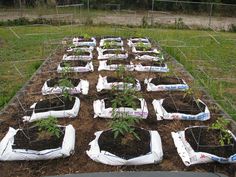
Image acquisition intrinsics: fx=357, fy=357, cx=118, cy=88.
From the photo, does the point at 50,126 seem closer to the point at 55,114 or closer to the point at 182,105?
the point at 55,114

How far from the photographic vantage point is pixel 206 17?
56.9 ft

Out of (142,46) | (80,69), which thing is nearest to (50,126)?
(80,69)

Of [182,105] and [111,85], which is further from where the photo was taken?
[111,85]

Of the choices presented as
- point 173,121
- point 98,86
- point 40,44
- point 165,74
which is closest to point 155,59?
point 165,74

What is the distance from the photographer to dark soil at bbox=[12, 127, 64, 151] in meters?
4.36

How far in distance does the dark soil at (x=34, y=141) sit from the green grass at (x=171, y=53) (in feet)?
5.32

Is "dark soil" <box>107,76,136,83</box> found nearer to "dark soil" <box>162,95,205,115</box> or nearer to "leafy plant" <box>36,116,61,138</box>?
"dark soil" <box>162,95,205,115</box>

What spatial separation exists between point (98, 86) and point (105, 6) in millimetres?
11909

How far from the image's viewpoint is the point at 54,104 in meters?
5.54

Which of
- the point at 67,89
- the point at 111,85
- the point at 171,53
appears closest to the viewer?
the point at 67,89

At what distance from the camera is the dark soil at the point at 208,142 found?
430cm

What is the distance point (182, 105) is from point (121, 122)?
1555 millimetres

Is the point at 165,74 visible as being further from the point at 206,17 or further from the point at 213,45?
the point at 206,17

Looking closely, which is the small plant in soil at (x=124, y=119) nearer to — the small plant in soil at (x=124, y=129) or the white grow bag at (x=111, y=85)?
the small plant in soil at (x=124, y=129)
